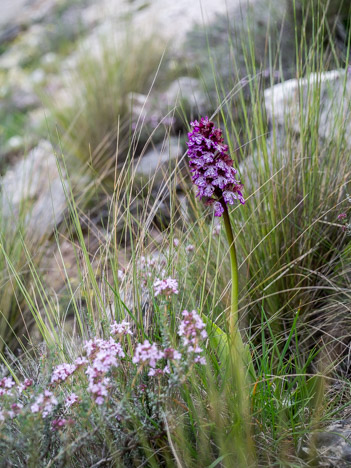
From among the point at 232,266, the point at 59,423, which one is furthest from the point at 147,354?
the point at 232,266

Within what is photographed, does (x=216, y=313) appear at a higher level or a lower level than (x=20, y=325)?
higher

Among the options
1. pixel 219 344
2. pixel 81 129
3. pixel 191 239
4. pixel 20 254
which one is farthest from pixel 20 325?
pixel 81 129

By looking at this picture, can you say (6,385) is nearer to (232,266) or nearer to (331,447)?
(232,266)

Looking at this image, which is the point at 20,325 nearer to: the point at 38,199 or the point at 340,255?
the point at 38,199

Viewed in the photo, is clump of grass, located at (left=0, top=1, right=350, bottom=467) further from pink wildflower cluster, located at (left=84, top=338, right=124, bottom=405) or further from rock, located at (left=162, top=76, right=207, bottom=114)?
rock, located at (left=162, top=76, right=207, bottom=114)

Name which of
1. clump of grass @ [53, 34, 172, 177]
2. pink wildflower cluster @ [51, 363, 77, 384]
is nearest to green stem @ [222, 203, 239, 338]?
pink wildflower cluster @ [51, 363, 77, 384]

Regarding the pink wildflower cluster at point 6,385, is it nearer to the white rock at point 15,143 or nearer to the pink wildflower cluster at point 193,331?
the pink wildflower cluster at point 193,331

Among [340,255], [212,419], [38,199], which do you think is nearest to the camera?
[212,419]
